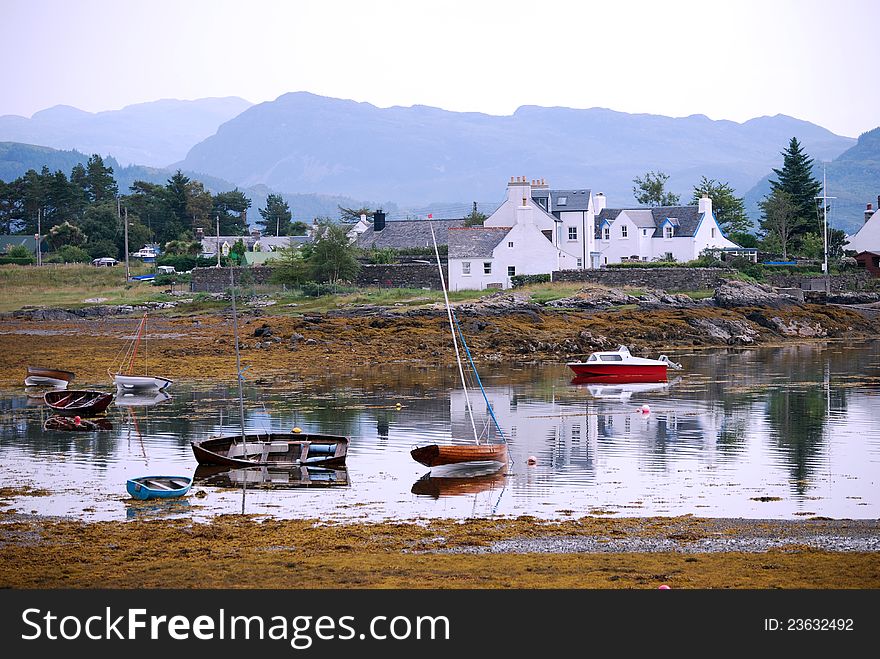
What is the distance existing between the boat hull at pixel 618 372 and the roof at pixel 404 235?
44998 mm

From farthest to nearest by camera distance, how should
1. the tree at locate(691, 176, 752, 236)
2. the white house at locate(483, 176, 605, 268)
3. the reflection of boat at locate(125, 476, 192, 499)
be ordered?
the tree at locate(691, 176, 752, 236) → the white house at locate(483, 176, 605, 268) → the reflection of boat at locate(125, 476, 192, 499)

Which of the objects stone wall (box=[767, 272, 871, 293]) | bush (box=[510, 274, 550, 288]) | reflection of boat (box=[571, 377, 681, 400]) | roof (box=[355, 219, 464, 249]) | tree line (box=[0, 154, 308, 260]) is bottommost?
reflection of boat (box=[571, 377, 681, 400])

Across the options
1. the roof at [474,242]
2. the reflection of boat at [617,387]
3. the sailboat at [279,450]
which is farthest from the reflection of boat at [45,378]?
the roof at [474,242]

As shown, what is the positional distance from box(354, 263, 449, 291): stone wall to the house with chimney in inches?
1470

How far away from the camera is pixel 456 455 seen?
2670 centimetres

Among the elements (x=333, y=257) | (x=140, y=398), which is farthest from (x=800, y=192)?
(x=140, y=398)

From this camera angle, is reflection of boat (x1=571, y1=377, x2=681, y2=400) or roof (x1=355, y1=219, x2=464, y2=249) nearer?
reflection of boat (x1=571, y1=377, x2=681, y2=400)

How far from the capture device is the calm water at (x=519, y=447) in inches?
924

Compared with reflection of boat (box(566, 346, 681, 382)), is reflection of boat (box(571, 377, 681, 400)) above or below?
below

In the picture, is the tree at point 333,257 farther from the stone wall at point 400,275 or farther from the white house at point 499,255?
the white house at point 499,255

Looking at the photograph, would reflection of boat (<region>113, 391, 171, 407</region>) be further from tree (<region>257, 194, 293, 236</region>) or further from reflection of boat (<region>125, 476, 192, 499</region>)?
tree (<region>257, 194, 293, 236</region>)

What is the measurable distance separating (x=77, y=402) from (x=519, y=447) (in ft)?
53.9

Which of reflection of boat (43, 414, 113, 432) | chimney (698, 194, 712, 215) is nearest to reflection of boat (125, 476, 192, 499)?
reflection of boat (43, 414, 113, 432)

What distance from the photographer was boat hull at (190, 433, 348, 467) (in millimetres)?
27922
